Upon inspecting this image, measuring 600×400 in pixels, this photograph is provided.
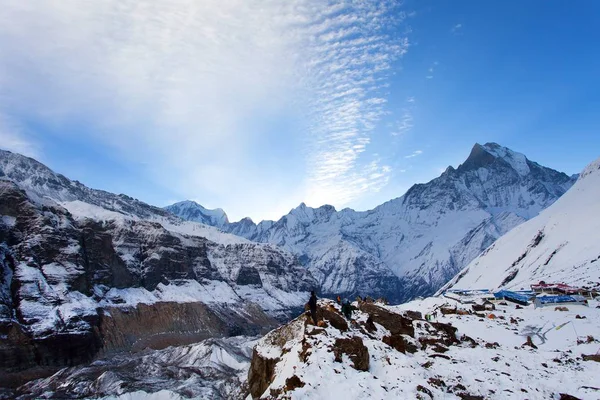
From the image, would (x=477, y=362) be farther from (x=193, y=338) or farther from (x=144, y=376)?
(x=193, y=338)

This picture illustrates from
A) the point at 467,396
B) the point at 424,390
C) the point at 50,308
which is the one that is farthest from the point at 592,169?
the point at 50,308

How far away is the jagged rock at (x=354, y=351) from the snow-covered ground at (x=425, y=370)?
1.08ft

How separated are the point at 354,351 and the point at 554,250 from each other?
13592 centimetres

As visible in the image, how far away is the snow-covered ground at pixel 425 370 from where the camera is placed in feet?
67.9

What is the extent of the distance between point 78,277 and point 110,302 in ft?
69.7

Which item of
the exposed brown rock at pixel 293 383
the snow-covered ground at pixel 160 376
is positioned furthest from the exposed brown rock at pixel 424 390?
the snow-covered ground at pixel 160 376

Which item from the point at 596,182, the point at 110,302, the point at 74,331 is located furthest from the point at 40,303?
the point at 596,182

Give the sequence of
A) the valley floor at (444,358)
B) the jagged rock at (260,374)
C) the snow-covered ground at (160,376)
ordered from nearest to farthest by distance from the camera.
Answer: the valley floor at (444,358), the jagged rock at (260,374), the snow-covered ground at (160,376)

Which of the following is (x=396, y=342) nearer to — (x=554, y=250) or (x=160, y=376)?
(x=160, y=376)

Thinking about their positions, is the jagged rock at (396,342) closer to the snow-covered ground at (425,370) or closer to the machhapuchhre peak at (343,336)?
the machhapuchhre peak at (343,336)

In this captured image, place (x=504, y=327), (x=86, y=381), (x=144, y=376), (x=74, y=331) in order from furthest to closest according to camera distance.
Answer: (x=74, y=331)
(x=144, y=376)
(x=86, y=381)
(x=504, y=327)

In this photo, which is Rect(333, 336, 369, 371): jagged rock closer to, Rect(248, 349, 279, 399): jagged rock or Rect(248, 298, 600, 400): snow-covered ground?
Rect(248, 298, 600, 400): snow-covered ground

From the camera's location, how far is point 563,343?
4094cm

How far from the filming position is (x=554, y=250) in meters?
133
